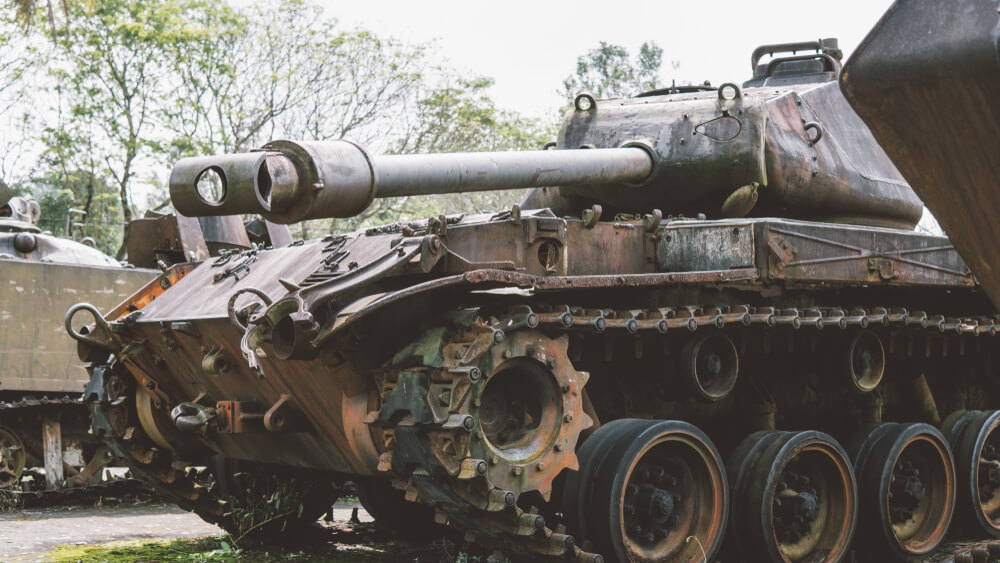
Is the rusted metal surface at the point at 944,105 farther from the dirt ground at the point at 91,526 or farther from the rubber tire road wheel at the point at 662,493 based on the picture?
the dirt ground at the point at 91,526

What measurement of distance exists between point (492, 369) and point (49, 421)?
861cm

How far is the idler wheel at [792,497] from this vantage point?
25.0 ft

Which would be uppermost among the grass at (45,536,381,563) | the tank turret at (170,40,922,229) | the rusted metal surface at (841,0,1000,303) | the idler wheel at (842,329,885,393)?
the tank turret at (170,40,922,229)

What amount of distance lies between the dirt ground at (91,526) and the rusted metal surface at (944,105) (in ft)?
23.1

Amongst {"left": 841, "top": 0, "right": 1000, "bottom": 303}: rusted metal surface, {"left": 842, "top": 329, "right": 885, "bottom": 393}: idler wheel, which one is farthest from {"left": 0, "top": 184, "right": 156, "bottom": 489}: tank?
{"left": 841, "top": 0, "right": 1000, "bottom": 303}: rusted metal surface

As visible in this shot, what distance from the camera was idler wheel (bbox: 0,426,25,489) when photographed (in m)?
13.1

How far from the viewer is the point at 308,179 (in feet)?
18.8

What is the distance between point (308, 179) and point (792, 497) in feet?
13.4

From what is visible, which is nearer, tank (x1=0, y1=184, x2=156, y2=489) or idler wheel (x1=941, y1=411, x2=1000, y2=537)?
idler wheel (x1=941, y1=411, x2=1000, y2=537)

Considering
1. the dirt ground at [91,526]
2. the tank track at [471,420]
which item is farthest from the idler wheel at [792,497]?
the dirt ground at [91,526]

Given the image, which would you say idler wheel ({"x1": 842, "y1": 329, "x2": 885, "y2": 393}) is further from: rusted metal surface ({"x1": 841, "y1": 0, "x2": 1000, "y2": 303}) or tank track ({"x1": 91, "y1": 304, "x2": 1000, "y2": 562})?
rusted metal surface ({"x1": 841, "y1": 0, "x2": 1000, "y2": 303})

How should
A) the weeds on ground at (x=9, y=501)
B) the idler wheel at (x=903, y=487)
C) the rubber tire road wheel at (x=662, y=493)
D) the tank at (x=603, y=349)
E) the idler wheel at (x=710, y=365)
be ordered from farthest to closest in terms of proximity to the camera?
the weeds on ground at (x=9, y=501)
the idler wheel at (x=903, y=487)
the idler wheel at (x=710, y=365)
the rubber tire road wheel at (x=662, y=493)
the tank at (x=603, y=349)

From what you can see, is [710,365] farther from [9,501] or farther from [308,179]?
[9,501]

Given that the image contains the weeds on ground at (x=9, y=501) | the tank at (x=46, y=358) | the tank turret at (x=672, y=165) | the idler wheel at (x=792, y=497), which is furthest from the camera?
the tank at (x=46, y=358)
